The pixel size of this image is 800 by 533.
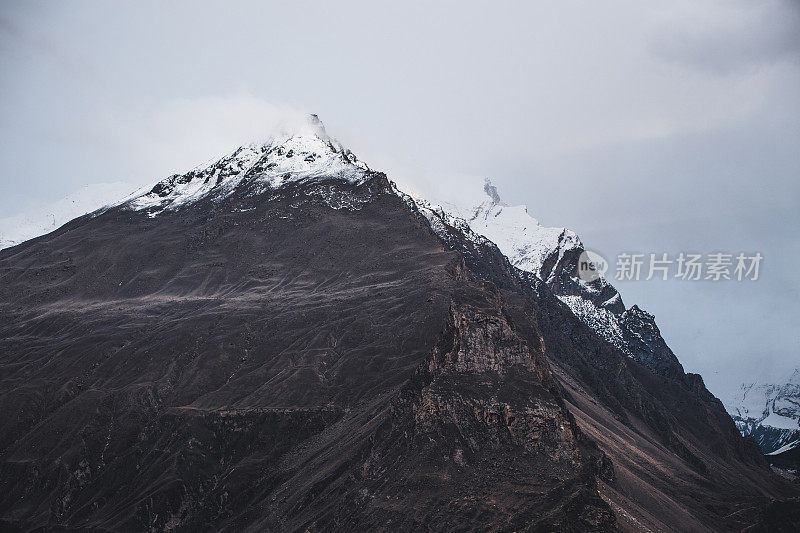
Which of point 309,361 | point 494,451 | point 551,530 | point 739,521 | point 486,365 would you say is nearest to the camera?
point 551,530

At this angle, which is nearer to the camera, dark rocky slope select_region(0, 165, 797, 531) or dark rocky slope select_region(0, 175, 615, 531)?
dark rocky slope select_region(0, 175, 615, 531)

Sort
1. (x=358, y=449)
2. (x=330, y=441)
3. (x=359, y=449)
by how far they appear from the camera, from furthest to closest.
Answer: (x=330, y=441) → (x=358, y=449) → (x=359, y=449)

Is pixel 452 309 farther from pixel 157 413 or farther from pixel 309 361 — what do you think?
pixel 157 413

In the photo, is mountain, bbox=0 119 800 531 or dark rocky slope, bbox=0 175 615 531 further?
mountain, bbox=0 119 800 531

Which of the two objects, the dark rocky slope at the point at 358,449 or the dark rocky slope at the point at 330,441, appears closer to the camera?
the dark rocky slope at the point at 330,441

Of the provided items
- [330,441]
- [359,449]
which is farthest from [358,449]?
[330,441]

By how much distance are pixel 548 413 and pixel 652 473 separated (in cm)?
9091

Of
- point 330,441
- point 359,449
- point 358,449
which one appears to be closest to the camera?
point 359,449

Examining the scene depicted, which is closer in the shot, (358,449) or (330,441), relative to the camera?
(358,449)

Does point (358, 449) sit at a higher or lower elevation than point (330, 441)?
lower

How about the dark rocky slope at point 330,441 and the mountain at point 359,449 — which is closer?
the dark rocky slope at point 330,441

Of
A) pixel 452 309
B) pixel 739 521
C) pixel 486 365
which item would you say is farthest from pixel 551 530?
pixel 739 521

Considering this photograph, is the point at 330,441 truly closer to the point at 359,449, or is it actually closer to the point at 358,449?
the point at 358,449

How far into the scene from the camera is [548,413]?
350ft
